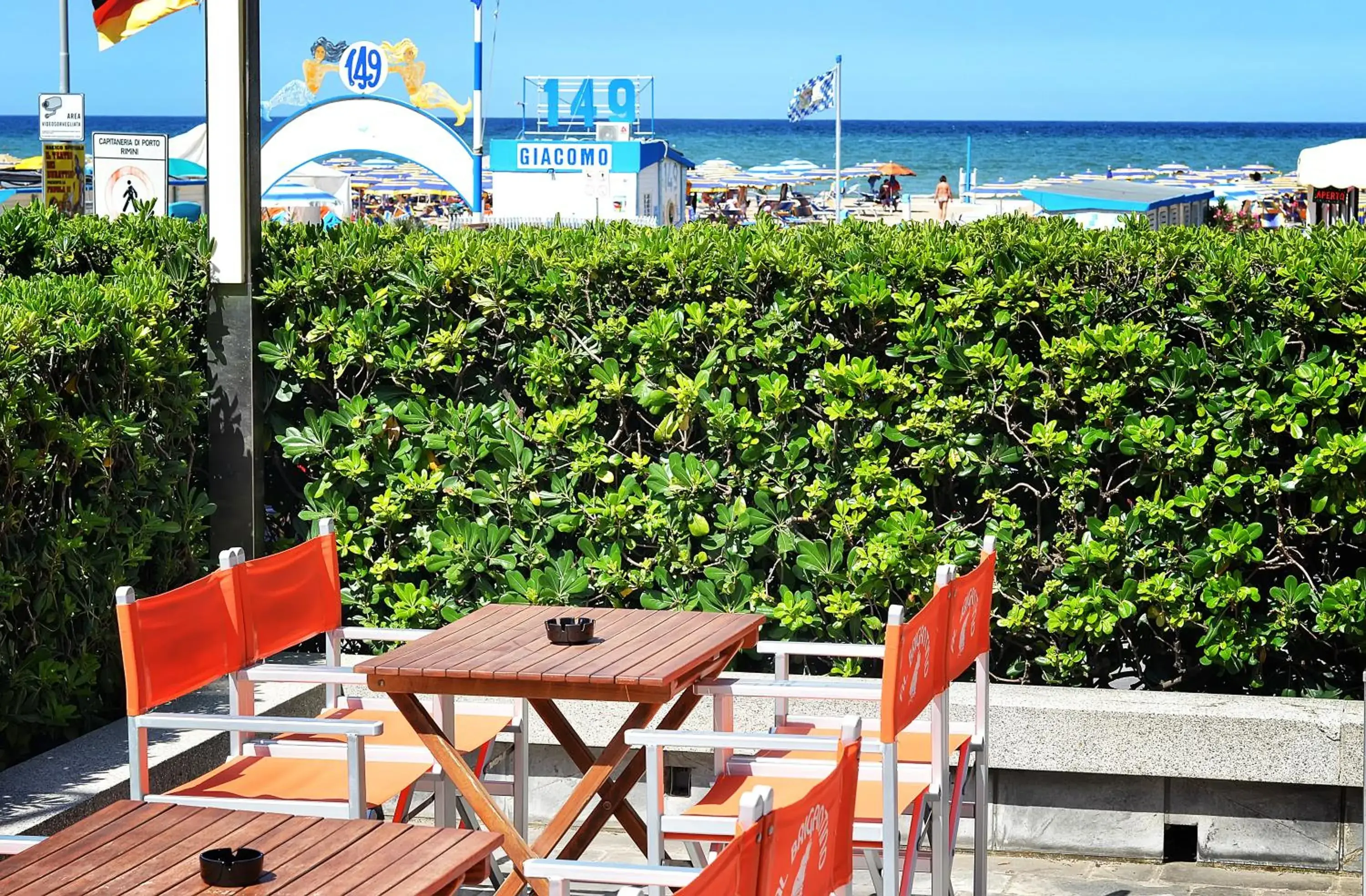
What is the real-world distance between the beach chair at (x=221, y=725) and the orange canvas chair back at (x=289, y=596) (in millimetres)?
55

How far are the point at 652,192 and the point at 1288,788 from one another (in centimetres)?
2540

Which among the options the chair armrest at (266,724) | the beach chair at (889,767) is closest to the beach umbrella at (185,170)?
the chair armrest at (266,724)

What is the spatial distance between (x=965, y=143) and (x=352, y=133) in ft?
301

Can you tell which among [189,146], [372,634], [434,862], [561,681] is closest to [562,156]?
[189,146]

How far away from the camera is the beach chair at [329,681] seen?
376 cm

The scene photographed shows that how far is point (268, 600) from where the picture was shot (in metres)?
3.99

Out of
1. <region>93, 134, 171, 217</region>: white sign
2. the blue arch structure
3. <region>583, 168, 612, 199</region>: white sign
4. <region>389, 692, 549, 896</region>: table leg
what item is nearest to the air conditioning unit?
<region>583, 168, 612, 199</region>: white sign

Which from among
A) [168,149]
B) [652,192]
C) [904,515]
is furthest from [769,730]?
[652,192]

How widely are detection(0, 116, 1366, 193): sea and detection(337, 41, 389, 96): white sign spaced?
48262 mm

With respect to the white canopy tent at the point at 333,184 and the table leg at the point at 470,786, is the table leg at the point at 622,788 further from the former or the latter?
the white canopy tent at the point at 333,184

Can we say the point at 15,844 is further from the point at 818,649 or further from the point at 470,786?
the point at 818,649

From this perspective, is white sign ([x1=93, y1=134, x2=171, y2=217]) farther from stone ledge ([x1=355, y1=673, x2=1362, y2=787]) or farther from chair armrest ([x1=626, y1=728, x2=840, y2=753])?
chair armrest ([x1=626, y1=728, x2=840, y2=753])

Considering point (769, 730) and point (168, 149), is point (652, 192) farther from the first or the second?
point (769, 730)

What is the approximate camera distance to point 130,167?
940 centimetres
